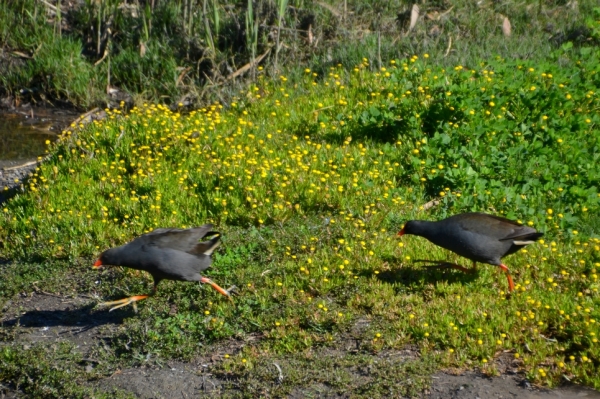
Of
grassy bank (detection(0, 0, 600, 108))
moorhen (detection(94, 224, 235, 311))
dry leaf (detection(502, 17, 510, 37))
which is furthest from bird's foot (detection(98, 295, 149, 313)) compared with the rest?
dry leaf (detection(502, 17, 510, 37))

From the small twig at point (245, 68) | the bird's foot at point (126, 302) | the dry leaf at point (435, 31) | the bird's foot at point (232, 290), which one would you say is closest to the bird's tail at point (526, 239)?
the bird's foot at point (232, 290)

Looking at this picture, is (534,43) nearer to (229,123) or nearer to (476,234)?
(229,123)

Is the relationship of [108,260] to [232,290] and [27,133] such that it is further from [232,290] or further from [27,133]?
[27,133]

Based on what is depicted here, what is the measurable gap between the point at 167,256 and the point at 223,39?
23.0 ft

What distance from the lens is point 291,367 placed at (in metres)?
6.06

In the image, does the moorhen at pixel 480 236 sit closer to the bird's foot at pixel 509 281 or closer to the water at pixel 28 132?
the bird's foot at pixel 509 281

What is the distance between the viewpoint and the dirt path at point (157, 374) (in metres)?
5.77

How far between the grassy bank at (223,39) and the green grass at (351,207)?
54.1 inches

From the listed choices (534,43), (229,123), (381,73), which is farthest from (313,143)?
(534,43)

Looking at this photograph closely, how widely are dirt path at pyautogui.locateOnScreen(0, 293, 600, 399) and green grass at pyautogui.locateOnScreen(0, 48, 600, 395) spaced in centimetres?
12

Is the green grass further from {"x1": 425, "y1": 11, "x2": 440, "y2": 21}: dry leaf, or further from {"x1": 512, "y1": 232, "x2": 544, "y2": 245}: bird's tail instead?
{"x1": 425, "y1": 11, "x2": 440, "y2": 21}: dry leaf

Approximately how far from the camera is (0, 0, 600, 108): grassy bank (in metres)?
12.1

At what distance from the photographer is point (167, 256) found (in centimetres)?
662

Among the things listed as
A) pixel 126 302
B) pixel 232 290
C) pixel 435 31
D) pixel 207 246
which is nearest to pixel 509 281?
pixel 232 290
